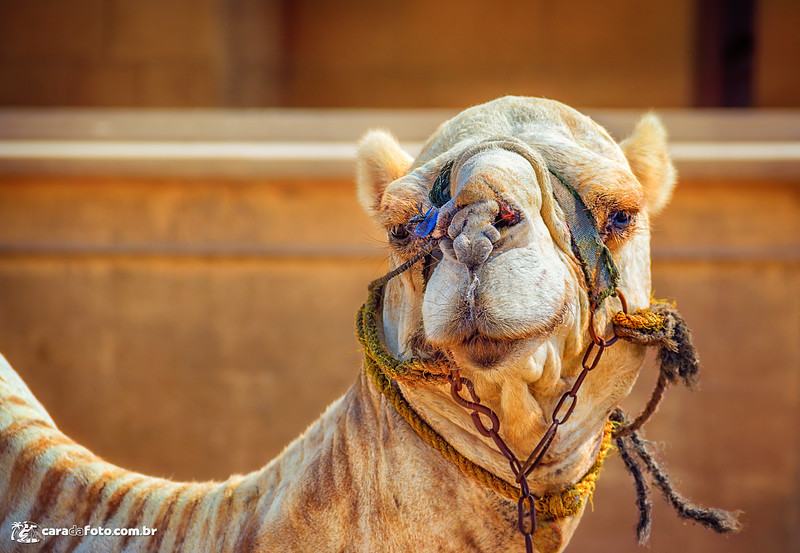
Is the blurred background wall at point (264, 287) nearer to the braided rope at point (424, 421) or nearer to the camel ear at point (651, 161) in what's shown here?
the camel ear at point (651, 161)

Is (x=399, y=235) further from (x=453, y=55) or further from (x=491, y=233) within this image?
(x=453, y=55)

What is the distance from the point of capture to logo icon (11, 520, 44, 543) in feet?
6.25

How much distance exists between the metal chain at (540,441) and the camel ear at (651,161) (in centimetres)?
54

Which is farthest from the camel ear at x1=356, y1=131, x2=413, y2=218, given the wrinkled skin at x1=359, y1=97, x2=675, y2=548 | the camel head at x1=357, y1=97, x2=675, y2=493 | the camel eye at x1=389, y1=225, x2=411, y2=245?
the camel eye at x1=389, y1=225, x2=411, y2=245

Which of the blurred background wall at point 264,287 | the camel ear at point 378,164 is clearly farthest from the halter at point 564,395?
the blurred background wall at point 264,287

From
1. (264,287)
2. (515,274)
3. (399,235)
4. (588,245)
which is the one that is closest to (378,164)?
(399,235)

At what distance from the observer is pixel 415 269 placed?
1.69m

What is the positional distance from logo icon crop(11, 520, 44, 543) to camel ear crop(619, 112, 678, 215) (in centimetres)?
160

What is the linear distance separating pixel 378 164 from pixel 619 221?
0.61 metres

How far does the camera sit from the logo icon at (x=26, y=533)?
1.90 m

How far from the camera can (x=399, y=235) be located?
176 centimetres

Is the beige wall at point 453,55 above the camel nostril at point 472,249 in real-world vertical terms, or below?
above

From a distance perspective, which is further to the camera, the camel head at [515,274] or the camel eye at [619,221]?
the camel eye at [619,221]

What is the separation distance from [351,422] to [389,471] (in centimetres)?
16
